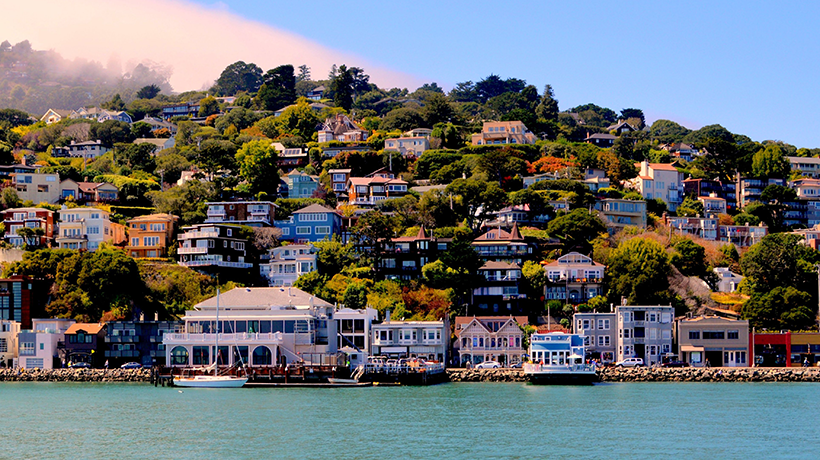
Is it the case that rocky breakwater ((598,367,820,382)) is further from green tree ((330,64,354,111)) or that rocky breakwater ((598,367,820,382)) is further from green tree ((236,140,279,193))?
green tree ((330,64,354,111))

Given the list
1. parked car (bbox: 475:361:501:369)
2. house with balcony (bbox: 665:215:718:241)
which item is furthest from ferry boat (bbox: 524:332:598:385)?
house with balcony (bbox: 665:215:718:241)

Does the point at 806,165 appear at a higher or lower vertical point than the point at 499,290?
higher

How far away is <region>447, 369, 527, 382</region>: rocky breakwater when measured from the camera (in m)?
73.0

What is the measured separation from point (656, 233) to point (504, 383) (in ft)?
110

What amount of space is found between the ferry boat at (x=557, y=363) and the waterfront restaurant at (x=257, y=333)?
46.6ft

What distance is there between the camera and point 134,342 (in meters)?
78.9

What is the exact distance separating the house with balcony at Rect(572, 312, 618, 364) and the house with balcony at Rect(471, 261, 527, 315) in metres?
6.49

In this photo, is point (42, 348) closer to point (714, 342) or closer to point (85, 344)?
point (85, 344)

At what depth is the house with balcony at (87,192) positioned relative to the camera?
106 meters

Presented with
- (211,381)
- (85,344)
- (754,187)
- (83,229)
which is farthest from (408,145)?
(211,381)

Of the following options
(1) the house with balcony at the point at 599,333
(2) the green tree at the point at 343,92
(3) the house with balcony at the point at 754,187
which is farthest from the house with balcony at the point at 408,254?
(2) the green tree at the point at 343,92

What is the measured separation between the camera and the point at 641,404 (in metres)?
56.8

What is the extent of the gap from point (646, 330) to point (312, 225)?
3455 cm

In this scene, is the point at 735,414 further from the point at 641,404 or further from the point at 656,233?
the point at 656,233
